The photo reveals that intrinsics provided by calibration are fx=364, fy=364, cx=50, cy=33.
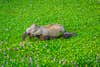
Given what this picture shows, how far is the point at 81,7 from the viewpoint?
91.2 feet

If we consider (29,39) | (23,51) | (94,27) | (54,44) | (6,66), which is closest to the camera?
(6,66)

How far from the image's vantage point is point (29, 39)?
A: 18.0 m

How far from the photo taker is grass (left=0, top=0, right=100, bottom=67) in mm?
11102

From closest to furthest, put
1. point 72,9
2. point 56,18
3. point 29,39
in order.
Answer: point 29,39 < point 56,18 < point 72,9

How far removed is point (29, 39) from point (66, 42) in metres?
2.07

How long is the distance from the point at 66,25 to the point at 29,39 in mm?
4363

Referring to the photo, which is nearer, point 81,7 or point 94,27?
point 94,27

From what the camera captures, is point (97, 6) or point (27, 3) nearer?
point (97, 6)

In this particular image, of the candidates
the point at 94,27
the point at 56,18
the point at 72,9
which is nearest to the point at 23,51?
the point at 94,27

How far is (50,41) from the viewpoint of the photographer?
17.2 meters

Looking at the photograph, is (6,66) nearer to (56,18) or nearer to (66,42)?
(66,42)

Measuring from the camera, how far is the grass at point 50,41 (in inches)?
437

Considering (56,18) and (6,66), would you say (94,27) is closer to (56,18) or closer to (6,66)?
(56,18)

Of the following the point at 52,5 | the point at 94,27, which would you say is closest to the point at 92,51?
the point at 94,27
